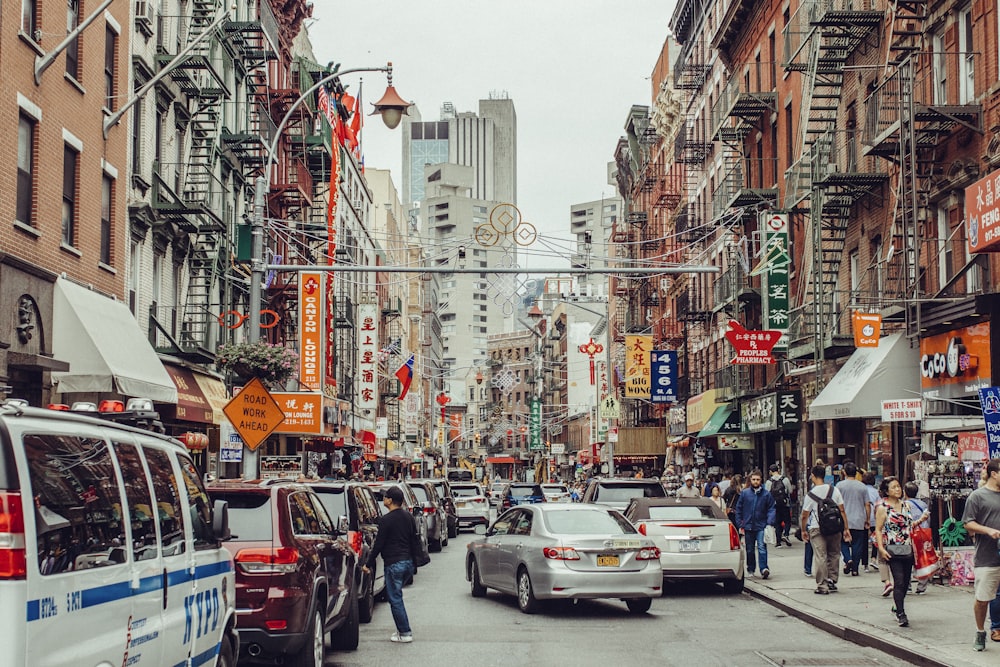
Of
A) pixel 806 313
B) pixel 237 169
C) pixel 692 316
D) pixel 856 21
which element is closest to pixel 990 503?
pixel 856 21

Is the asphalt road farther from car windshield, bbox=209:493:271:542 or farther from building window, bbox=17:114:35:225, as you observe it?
building window, bbox=17:114:35:225

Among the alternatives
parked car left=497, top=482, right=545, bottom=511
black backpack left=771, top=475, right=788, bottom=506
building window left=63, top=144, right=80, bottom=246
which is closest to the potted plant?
building window left=63, top=144, right=80, bottom=246

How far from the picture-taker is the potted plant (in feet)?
81.1

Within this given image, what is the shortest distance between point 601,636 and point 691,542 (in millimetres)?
4831

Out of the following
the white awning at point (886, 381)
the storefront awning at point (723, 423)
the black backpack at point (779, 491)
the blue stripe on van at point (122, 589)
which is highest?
the white awning at point (886, 381)

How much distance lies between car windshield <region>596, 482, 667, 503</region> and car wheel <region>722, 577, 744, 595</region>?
173 inches

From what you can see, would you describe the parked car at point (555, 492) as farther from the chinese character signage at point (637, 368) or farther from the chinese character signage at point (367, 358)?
the chinese character signage at point (367, 358)

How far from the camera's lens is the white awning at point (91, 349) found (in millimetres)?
21094

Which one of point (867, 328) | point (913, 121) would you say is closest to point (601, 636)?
point (867, 328)

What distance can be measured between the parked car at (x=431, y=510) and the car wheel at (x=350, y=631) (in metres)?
15.7

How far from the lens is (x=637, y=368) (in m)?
52.3

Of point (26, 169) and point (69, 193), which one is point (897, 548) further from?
point (69, 193)

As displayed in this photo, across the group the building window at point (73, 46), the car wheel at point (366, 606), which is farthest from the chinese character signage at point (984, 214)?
the building window at point (73, 46)

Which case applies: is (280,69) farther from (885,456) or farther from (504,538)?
(504,538)
